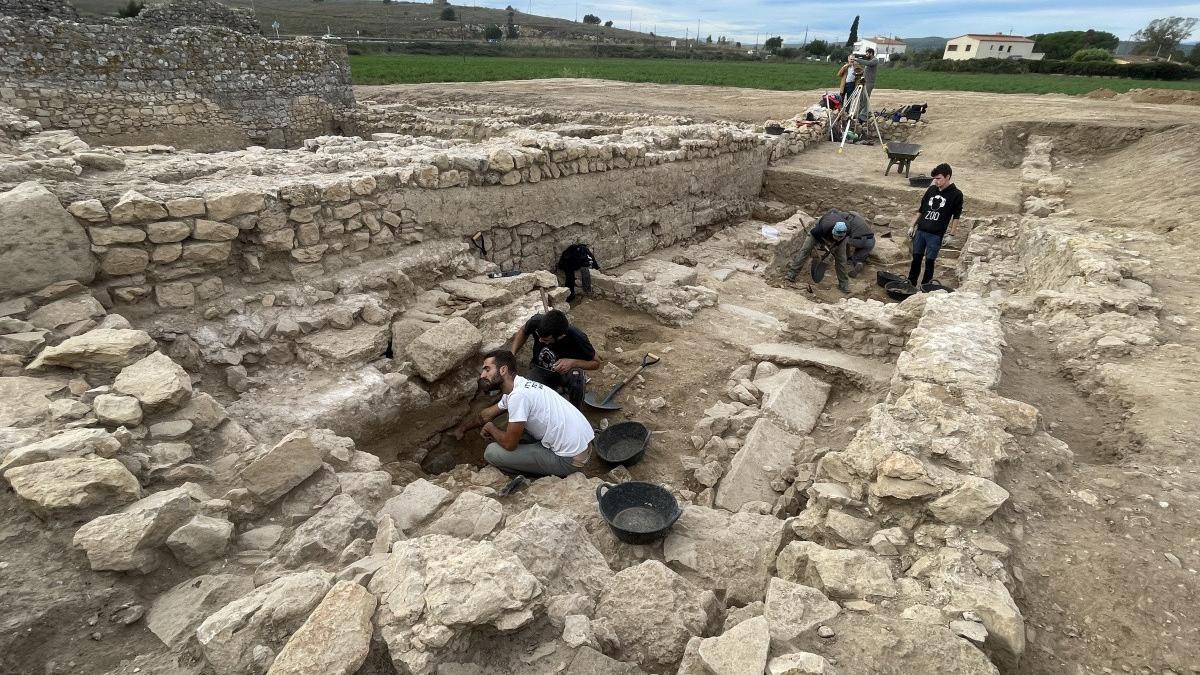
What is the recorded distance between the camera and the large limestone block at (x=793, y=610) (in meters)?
2.34

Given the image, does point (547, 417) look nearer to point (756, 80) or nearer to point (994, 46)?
point (756, 80)

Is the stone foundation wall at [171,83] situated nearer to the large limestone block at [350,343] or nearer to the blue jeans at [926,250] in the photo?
the large limestone block at [350,343]

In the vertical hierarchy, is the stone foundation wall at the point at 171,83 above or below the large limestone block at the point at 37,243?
above

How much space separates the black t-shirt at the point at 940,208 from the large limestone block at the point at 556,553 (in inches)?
269

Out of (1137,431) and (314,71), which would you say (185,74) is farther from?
(1137,431)

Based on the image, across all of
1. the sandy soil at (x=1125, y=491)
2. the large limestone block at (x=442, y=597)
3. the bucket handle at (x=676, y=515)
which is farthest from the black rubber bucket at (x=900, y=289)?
the large limestone block at (x=442, y=597)

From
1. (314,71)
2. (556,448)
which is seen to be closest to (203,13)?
(314,71)

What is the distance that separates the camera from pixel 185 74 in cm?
1314

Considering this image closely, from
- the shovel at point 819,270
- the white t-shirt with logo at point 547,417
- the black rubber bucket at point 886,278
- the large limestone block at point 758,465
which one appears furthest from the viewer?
the shovel at point 819,270

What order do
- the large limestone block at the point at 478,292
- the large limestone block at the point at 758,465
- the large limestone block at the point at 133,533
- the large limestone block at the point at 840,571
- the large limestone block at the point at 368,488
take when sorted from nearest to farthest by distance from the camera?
1. the large limestone block at the point at 133,533
2. the large limestone block at the point at 840,571
3. the large limestone block at the point at 368,488
4. the large limestone block at the point at 758,465
5. the large limestone block at the point at 478,292

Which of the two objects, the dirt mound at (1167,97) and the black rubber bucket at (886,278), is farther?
the dirt mound at (1167,97)

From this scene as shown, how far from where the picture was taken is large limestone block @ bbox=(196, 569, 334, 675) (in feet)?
7.06

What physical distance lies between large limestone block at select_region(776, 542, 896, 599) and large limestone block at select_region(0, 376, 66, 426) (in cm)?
392

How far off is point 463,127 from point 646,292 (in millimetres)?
7150
